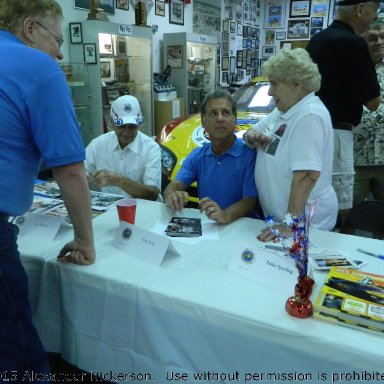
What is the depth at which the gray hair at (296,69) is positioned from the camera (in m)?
1.64

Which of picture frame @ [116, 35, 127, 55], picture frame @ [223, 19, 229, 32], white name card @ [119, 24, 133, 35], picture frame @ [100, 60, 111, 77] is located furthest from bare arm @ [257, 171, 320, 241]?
picture frame @ [223, 19, 229, 32]

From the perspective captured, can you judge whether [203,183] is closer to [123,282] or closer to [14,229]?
[123,282]

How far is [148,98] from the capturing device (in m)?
A: 6.31

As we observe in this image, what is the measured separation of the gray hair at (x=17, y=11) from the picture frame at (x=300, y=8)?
9442mm

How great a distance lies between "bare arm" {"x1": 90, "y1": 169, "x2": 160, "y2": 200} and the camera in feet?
6.75

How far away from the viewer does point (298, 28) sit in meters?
9.50

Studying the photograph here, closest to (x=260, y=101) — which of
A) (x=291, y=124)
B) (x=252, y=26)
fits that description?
(x=291, y=124)

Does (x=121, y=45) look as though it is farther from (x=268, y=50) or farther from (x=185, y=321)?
(x=268, y=50)

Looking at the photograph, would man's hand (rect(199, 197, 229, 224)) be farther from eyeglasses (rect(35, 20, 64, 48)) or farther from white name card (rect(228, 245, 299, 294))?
eyeglasses (rect(35, 20, 64, 48))

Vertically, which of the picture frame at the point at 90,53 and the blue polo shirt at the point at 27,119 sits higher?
the picture frame at the point at 90,53

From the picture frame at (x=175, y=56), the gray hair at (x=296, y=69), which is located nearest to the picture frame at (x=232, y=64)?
the picture frame at (x=175, y=56)

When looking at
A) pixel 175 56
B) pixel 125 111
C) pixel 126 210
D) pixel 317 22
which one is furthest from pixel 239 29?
pixel 126 210

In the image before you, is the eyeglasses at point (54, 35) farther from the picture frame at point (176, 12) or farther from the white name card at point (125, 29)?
the picture frame at point (176, 12)

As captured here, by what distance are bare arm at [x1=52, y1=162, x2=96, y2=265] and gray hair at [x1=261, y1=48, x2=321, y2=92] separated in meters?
0.96
